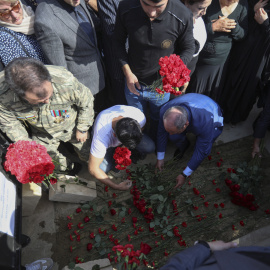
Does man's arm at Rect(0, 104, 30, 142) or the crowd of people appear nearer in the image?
the crowd of people

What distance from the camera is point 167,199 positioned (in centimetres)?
307

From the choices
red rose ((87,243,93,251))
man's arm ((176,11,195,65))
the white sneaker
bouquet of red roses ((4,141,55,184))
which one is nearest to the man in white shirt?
bouquet of red roses ((4,141,55,184))

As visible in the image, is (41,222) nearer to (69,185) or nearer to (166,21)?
(69,185)

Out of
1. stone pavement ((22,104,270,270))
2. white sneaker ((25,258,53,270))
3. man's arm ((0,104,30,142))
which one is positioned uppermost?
man's arm ((0,104,30,142))

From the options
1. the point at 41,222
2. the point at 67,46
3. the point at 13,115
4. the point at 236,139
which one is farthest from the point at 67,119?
the point at 236,139

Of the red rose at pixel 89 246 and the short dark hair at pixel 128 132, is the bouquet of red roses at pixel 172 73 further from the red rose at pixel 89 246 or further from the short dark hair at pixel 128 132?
the red rose at pixel 89 246

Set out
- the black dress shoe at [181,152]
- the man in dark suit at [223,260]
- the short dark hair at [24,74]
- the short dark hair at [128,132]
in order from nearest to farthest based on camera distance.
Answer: the man in dark suit at [223,260]
the short dark hair at [24,74]
the short dark hair at [128,132]
the black dress shoe at [181,152]

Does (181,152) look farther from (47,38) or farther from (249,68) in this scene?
(47,38)

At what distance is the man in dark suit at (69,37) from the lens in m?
2.44

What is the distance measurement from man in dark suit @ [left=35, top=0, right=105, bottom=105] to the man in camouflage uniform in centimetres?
24

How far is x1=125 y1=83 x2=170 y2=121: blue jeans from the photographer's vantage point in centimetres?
303

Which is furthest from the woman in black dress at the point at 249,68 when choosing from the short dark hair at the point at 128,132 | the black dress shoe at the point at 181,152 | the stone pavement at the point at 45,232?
the short dark hair at the point at 128,132

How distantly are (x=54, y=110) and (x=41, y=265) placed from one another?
1524 mm

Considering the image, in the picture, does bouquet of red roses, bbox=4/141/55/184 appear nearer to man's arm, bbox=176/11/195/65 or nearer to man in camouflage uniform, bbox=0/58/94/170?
man in camouflage uniform, bbox=0/58/94/170
